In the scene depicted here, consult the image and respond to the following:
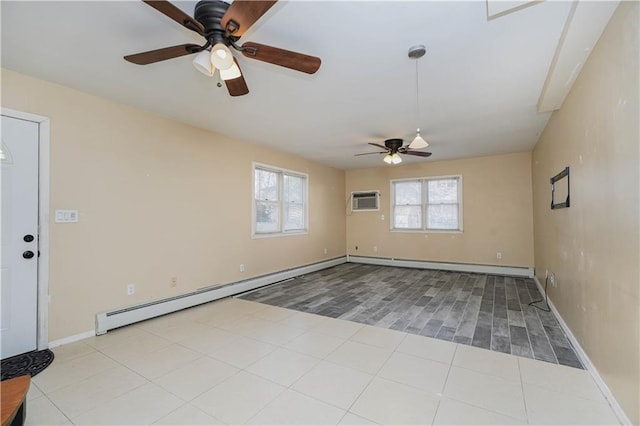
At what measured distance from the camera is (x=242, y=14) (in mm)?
1503

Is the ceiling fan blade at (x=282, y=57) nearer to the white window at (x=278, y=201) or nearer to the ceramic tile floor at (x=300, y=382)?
the ceramic tile floor at (x=300, y=382)

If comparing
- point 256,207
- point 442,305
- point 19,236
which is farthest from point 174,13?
point 442,305

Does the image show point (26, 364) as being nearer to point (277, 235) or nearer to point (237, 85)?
point (237, 85)

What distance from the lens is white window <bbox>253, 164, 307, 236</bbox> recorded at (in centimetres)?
518

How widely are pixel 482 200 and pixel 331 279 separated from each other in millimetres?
3680

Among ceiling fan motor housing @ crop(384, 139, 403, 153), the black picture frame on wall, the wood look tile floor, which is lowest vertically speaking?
the wood look tile floor

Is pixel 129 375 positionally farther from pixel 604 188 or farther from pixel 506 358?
pixel 604 188

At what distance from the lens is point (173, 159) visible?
12.3ft

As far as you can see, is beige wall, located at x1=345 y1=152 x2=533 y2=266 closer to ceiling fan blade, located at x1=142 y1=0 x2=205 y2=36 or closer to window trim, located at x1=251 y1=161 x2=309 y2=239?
window trim, located at x1=251 y1=161 x2=309 y2=239

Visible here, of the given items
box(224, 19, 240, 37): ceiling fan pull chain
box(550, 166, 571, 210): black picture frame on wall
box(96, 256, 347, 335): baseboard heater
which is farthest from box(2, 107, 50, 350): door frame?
box(550, 166, 571, 210): black picture frame on wall

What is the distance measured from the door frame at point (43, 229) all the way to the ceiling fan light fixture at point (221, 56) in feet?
7.27

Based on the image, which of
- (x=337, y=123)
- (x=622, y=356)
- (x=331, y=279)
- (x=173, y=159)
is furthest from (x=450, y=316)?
(x=173, y=159)

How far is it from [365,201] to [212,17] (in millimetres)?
6193

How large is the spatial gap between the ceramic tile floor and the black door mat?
80mm
